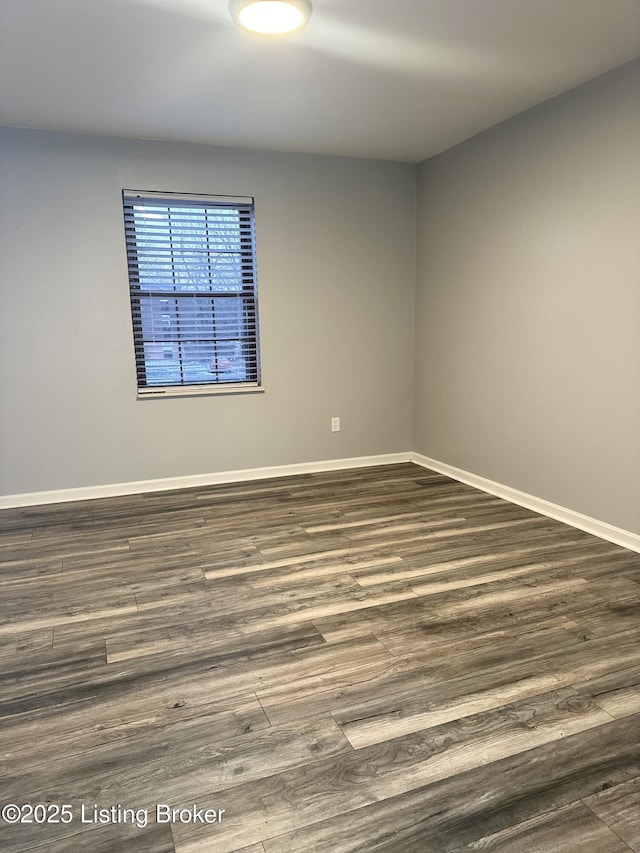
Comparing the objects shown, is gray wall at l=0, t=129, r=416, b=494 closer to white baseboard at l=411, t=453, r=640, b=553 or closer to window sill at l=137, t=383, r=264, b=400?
window sill at l=137, t=383, r=264, b=400

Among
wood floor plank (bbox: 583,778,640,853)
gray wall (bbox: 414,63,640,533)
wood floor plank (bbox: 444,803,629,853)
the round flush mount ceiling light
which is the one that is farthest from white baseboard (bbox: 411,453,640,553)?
the round flush mount ceiling light

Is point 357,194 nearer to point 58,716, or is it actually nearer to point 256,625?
point 256,625

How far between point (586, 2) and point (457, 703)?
8.76 feet

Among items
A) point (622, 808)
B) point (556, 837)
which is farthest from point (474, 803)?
point (622, 808)

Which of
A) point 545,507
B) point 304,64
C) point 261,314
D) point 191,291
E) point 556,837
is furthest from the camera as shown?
point 261,314

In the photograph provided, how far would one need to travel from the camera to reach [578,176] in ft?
10.5

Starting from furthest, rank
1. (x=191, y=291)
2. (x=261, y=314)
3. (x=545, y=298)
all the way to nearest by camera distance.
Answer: (x=261, y=314) < (x=191, y=291) < (x=545, y=298)

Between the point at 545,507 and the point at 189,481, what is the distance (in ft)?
8.33

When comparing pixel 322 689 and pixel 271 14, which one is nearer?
pixel 322 689

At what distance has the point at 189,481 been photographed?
4.40m

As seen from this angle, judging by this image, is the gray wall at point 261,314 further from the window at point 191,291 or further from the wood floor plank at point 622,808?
the wood floor plank at point 622,808

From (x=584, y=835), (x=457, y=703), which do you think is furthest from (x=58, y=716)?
(x=584, y=835)

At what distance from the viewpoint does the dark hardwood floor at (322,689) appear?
4.75ft

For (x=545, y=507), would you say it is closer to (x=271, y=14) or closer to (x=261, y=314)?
(x=261, y=314)
